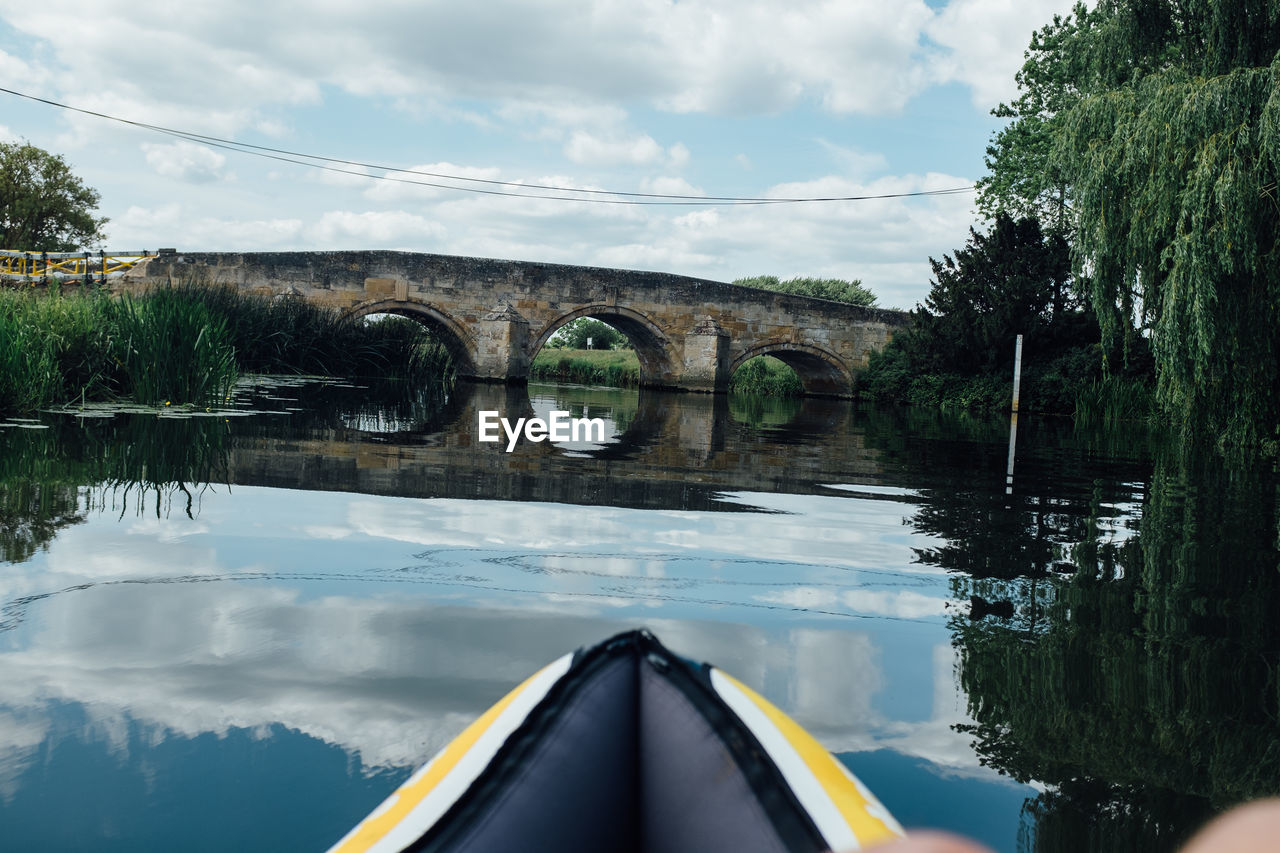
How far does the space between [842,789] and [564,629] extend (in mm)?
1722

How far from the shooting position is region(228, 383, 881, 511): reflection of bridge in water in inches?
207

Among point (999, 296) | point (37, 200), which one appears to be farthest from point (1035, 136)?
point (37, 200)

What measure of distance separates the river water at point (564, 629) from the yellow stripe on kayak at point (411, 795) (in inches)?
21.6

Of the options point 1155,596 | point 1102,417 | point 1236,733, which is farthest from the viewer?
point 1102,417

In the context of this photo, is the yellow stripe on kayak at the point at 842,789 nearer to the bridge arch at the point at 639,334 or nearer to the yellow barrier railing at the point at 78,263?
the bridge arch at the point at 639,334

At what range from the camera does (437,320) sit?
908 inches

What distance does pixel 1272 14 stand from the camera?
8.75 metres

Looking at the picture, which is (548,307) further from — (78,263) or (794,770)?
(794,770)

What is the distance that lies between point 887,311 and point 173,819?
25.1 meters

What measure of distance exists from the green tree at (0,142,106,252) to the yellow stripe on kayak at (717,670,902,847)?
1395 inches

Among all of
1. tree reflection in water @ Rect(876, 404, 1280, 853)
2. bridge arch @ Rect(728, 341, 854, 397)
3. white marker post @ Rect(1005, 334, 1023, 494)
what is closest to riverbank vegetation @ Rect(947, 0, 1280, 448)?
white marker post @ Rect(1005, 334, 1023, 494)

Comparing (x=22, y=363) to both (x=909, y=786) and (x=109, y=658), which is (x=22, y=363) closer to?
(x=109, y=658)

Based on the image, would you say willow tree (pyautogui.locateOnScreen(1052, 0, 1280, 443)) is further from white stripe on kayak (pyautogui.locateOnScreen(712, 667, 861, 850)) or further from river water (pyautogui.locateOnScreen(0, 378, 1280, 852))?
white stripe on kayak (pyautogui.locateOnScreen(712, 667, 861, 850))

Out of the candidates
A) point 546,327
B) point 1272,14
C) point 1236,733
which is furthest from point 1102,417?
point 1236,733
